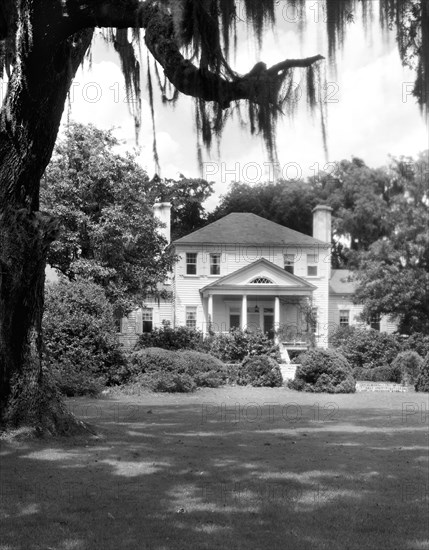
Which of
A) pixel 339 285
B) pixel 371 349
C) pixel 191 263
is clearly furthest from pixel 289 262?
pixel 371 349

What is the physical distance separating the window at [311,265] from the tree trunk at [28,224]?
116 feet

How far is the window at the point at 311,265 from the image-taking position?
44.8 meters

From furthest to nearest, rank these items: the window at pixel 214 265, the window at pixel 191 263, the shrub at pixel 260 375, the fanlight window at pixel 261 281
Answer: the window at pixel 214 265
the window at pixel 191 263
the fanlight window at pixel 261 281
the shrub at pixel 260 375

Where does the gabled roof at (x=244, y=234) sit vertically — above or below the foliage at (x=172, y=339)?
above

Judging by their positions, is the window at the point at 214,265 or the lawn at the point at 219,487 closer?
the lawn at the point at 219,487

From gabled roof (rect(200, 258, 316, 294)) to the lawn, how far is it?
2884cm

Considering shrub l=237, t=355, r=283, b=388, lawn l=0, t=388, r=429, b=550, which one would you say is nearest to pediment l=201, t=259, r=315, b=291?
shrub l=237, t=355, r=283, b=388

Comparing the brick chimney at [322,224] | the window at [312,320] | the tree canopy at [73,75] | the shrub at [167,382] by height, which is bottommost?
the shrub at [167,382]

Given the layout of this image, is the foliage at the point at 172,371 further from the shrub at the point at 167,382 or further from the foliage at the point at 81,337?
the foliage at the point at 81,337

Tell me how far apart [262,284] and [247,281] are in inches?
38.5

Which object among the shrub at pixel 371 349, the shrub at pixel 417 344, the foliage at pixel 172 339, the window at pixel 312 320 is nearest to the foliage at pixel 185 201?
the window at pixel 312 320

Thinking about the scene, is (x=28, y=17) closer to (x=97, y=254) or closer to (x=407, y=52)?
(x=407, y=52)

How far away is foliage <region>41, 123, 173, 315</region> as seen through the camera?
98.9 ft

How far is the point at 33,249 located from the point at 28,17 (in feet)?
9.44
